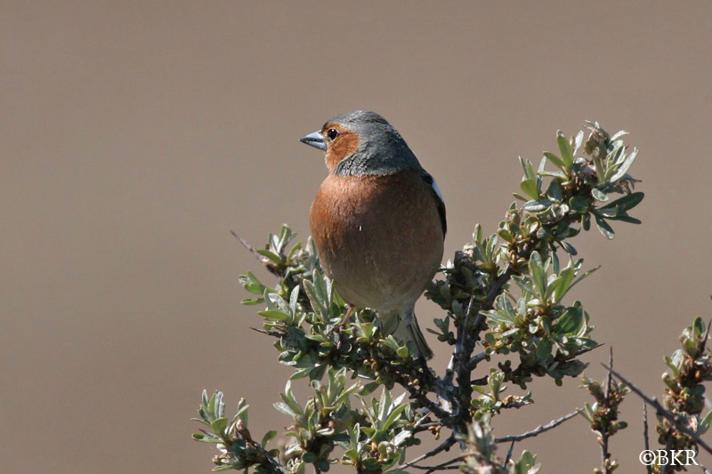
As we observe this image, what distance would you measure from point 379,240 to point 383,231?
44mm

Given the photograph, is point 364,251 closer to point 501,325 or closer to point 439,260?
point 439,260

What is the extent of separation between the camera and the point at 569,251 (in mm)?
2799

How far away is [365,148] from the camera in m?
4.25

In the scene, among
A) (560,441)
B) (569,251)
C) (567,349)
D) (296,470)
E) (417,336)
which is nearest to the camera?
(296,470)

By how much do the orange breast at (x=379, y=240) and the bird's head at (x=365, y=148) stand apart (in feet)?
0.40

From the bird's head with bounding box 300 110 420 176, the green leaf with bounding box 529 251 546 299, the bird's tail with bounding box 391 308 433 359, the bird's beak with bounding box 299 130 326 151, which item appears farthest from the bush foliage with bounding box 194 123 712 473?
the bird's beak with bounding box 299 130 326 151

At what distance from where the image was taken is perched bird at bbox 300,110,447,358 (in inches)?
149

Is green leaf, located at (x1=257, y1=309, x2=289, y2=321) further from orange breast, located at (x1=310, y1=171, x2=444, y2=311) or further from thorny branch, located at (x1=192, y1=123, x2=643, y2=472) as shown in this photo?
orange breast, located at (x1=310, y1=171, x2=444, y2=311)

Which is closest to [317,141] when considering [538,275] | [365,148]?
[365,148]

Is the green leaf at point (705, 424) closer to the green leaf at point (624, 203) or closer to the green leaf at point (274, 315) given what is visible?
the green leaf at point (624, 203)

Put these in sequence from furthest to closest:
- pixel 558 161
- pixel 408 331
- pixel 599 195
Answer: pixel 408 331 → pixel 558 161 → pixel 599 195

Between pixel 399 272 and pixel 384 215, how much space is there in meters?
0.28

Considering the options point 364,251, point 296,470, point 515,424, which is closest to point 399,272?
point 364,251

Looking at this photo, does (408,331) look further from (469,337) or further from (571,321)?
(571,321)
